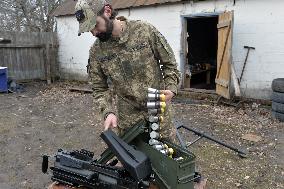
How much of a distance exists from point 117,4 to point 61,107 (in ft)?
15.2

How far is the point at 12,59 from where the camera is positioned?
14.4 m

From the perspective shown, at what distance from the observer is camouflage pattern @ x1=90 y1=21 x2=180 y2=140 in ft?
10.4

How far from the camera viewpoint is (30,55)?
48.4 ft

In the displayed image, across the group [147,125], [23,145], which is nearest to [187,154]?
[147,125]

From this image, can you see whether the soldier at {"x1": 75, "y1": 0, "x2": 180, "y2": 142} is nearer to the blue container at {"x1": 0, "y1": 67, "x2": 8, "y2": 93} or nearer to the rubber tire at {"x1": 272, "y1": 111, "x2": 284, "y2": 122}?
the rubber tire at {"x1": 272, "y1": 111, "x2": 284, "y2": 122}

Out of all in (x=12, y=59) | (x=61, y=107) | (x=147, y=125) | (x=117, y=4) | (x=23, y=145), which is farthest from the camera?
(x=12, y=59)

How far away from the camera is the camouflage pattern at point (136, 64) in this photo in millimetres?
3172

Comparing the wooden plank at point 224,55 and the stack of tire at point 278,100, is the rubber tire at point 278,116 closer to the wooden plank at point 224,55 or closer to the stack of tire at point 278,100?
the stack of tire at point 278,100

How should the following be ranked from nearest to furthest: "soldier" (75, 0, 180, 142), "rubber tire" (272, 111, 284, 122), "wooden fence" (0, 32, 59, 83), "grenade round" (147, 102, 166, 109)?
"grenade round" (147, 102, 166, 109)
"soldier" (75, 0, 180, 142)
"rubber tire" (272, 111, 284, 122)
"wooden fence" (0, 32, 59, 83)

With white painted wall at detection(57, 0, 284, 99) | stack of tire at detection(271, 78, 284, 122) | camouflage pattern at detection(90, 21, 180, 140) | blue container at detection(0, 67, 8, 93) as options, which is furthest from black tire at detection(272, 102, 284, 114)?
blue container at detection(0, 67, 8, 93)

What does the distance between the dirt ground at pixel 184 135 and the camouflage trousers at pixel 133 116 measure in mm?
2148

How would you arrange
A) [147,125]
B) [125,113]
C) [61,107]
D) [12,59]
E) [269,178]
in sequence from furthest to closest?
[12,59]
[61,107]
[269,178]
[125,113]
[147,125]

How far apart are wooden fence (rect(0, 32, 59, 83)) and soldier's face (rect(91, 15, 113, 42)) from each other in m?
12.2

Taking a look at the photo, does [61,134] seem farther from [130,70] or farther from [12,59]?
[12,59]
